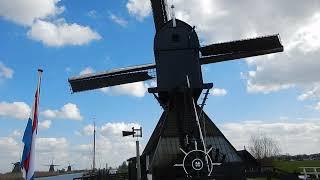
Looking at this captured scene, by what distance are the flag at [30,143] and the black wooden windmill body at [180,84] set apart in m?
12.6

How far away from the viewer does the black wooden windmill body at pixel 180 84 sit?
27922mm

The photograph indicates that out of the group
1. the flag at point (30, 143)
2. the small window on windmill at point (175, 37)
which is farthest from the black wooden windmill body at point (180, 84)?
the flag at point (30, 143)

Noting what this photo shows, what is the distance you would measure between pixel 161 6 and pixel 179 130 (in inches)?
450

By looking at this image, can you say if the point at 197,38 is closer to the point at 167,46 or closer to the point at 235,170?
the point at 167,46

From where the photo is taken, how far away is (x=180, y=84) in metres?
29.9

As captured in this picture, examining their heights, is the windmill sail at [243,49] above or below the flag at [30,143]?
above

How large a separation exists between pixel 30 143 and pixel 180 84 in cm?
1739

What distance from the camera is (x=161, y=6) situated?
113 ft

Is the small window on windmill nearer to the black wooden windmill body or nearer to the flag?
the black wooden windmill body

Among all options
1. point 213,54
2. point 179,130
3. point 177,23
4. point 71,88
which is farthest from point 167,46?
point 71,88

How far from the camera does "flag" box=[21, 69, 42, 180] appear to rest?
513 inches

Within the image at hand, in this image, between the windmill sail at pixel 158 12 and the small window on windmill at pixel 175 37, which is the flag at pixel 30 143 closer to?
the small window on windmill at pixel 175 37

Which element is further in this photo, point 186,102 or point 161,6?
point 161,6

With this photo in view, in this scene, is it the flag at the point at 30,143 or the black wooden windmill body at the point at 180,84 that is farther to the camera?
the black wooden windmill body at the point at 180,84
